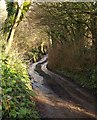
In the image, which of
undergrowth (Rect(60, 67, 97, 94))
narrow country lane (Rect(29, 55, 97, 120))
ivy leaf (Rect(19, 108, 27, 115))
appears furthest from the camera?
undergrowth (Rect(60, 67, 97, 94))

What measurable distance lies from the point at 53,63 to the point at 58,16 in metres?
9.59

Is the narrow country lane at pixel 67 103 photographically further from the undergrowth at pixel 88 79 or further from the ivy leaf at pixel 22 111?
the ivy leaf at pixel 22 111

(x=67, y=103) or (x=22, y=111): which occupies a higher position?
(x=22, y=111)

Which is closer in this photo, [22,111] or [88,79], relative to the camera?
[22,111]

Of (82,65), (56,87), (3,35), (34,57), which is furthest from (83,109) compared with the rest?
(34,57)

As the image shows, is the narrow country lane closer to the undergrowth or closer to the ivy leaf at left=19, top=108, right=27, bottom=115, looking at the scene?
the undergrowth

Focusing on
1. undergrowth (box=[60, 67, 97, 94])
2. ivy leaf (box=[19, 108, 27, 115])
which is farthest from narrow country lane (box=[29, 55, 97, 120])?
ivy leaf (box=[19, 108, 27, 115])

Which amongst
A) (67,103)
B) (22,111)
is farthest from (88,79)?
(22,111)

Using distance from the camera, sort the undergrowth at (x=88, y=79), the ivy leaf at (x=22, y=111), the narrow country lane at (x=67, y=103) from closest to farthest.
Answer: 1. the ivy leaf at (x=22, y=111)
2. the narrow country lane at (x=67, y=103)
3. the undergrowth at (x=88, y=79)

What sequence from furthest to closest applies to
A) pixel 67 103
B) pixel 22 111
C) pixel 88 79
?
1. pixel 88 79
2. pixel 67 103
3. pixel 22 111

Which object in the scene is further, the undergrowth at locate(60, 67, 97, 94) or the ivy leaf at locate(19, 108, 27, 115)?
the undergrowth at locate(60, 67, 97, 94)

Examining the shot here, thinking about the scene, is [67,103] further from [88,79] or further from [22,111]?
[88,79]

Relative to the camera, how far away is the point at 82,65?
21.0 m

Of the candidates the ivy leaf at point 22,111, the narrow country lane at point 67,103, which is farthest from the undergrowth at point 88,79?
the ivy leaf at point 22,111
